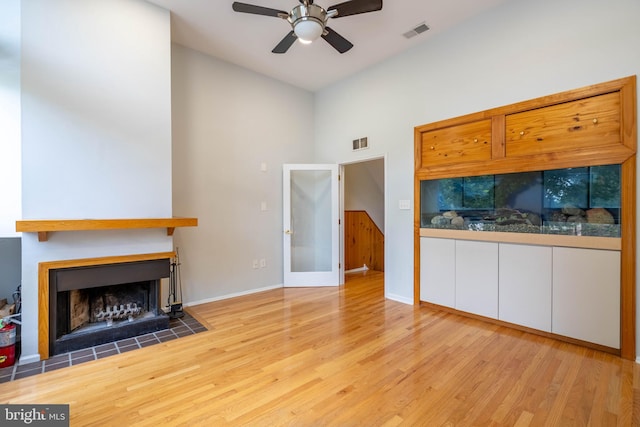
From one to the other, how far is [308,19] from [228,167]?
222 cm

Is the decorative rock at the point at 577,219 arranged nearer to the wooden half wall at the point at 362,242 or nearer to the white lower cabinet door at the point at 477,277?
the white lower cabinet door at the point at 477,277

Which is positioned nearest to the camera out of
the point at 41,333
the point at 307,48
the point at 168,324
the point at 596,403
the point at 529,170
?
the point at 596,403

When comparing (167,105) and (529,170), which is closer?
(529,170)

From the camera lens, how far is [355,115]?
14.4ft

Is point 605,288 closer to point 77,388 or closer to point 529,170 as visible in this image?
point 529,170

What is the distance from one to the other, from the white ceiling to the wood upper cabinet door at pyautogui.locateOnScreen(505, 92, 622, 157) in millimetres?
1252

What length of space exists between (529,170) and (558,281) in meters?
1.06

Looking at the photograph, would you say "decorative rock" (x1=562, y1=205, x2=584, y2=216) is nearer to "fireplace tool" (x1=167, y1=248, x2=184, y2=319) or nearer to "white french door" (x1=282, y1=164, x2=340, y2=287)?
"white french door" (x1=282, y1=164, x2=340, y2=287)

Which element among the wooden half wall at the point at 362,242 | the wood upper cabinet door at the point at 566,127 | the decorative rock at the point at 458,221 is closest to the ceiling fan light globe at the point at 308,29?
the wood upper cabinet door at the point at 566,127

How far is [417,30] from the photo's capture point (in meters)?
3.31

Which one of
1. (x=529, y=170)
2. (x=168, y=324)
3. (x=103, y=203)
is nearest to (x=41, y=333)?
(x=168, y=324)

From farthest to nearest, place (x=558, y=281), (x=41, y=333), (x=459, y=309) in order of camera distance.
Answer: (x=459, y=309), (x=558, y=281), (x=41, y=333)

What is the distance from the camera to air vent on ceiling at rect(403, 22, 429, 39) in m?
3.24

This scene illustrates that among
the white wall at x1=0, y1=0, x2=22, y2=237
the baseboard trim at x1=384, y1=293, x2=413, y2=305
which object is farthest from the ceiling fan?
the baseboard trim at x1=384, y1=293, x2=413, y2=305
